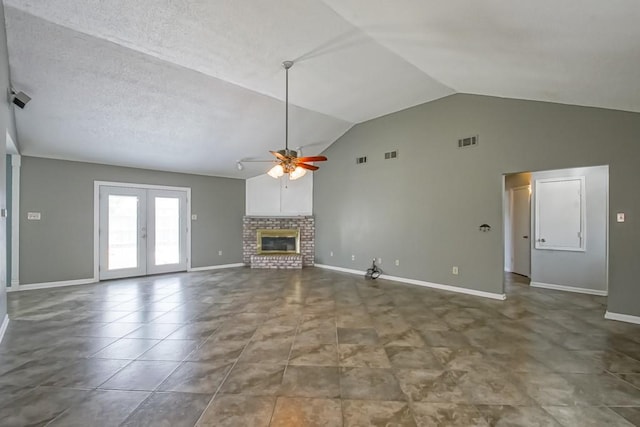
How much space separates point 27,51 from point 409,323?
5529 millimetres

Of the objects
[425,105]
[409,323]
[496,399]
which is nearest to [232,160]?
[425,105]

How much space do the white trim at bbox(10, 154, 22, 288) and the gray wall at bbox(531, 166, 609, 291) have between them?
10109 millimetres

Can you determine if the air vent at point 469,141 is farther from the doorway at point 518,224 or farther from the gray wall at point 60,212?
the gray wall at point 60,212

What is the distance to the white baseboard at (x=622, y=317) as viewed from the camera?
3679 millimetres

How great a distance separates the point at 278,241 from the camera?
8.34 meters

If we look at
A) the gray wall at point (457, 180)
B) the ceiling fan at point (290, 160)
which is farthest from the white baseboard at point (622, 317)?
the ceiling fan at point (290, 160)

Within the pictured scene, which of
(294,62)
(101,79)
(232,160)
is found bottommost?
(232,160)

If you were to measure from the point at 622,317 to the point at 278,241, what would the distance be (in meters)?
6.93

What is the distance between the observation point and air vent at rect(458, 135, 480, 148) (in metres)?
5.10

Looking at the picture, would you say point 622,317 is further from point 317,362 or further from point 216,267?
point 216,267

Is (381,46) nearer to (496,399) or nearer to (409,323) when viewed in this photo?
(409,323)

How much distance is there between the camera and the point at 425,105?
576 centimetres

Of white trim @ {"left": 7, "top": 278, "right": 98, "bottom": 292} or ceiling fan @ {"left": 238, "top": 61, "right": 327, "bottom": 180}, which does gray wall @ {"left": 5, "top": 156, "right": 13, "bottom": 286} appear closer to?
white trim @ {"left": 7, "top": 278, "right": 98, "bottom": 292}

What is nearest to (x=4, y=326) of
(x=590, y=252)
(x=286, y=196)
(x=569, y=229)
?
(x=286, y=196)
